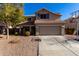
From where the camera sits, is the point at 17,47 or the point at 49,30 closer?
the point at 17,47

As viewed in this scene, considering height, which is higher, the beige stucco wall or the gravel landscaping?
the beige stucco wall

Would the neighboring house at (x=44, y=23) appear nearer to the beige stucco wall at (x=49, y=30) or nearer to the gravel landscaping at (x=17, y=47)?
the beige stucco wall at (x=49, y=30)

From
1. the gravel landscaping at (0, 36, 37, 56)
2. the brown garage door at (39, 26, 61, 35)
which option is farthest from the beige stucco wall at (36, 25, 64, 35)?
the gravel landscaping at (0, 36, 37, 56)

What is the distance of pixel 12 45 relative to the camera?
10742 millimetres

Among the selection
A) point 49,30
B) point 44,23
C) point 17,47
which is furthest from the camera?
point 44,23

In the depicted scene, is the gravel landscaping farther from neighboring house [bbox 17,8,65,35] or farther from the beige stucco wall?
neighboring house [bbox 17,8,65,35]

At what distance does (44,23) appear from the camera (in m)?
17.5

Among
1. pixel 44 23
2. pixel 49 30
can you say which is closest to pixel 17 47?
pixel 49 30

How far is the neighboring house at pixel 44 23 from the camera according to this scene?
1591 centimetres

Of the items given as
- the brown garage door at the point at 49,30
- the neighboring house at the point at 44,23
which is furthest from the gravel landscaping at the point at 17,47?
the neighboring house at the point at 44,23

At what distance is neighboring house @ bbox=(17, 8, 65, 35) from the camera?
15.9m

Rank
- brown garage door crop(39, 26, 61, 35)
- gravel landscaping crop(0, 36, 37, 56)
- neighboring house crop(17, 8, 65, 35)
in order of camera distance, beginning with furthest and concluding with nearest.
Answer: neighboring house crop(17, 8, 65, 35)
brown garage door crop(39, 26, 61, 35)
gravel landscaping crop(0, 36, 37, 56)

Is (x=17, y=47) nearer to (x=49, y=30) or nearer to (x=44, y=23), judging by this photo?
(x=49, y=30)

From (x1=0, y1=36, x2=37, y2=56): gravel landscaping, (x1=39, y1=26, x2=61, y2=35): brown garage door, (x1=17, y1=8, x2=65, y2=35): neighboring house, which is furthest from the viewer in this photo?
(x1=17, y1=8, x2=65, y2=35): neighboring house
